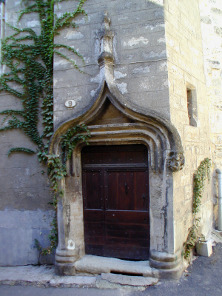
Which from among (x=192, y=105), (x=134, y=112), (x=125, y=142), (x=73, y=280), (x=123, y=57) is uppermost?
(x=123, y=57)

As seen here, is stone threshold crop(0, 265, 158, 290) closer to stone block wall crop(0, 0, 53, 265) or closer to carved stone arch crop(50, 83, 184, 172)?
stone block wall crop(0, 0, 53, 265)

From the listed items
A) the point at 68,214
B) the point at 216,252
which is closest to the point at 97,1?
the point at 68,214

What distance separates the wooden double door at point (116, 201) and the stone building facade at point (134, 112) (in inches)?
3.6

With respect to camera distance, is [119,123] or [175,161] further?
[119,123]

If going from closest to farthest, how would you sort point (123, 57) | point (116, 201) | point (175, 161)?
point (175, 161), point (123, 57), point (116, 201)

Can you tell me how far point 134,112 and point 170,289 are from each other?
2.41 metres

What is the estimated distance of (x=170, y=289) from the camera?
10.3ft

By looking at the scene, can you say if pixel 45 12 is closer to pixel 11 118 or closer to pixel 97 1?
pixel 97 1

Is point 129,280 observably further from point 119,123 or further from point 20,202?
point 20,202

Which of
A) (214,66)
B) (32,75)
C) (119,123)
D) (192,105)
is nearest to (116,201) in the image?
(119,123)

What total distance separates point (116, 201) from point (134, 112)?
4.67 feet

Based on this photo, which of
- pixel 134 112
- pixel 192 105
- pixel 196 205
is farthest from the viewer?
pixel 192 105

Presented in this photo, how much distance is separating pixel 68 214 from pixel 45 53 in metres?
2.92

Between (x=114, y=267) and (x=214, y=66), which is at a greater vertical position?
(x=214, y=66)
